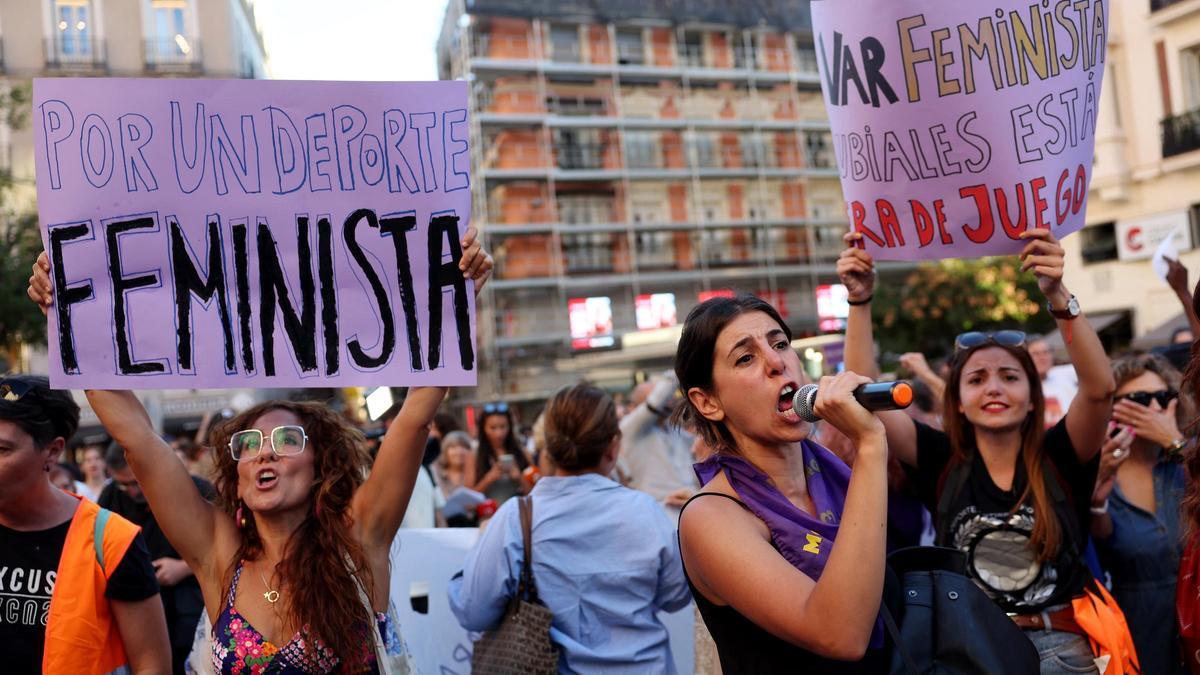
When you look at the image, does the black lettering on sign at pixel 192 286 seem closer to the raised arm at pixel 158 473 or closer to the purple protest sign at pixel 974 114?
the raised arm at pixel 158 473

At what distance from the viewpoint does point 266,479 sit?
2922 millimetres

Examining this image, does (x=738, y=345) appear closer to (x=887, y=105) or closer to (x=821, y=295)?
(x=887, y=105)

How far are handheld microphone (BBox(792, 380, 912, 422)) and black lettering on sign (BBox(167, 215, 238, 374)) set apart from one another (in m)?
1.59

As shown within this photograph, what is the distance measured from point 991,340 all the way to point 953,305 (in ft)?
→ 117

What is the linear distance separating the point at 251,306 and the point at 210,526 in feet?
2.03

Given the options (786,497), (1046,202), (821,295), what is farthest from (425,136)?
(821,295)

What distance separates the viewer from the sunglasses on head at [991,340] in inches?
142

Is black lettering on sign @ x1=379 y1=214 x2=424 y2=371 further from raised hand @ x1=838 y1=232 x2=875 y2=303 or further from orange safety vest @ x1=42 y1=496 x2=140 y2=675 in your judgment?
raised hand @ x1=838 y1=232 x2=875 y2=303

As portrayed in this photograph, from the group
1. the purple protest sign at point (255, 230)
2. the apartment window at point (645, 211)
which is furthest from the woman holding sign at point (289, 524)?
the apartment window at point (645, 211)

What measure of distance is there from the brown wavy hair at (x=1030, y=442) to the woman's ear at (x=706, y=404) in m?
1.39

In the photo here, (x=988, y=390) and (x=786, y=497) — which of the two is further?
(x=988, y=390)

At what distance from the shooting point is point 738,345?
7.70ft

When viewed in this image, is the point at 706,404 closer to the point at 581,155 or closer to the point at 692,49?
the point at 581,155

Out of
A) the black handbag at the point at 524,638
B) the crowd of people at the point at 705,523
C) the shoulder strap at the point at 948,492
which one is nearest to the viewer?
the crowd of people at the point at 705,523
